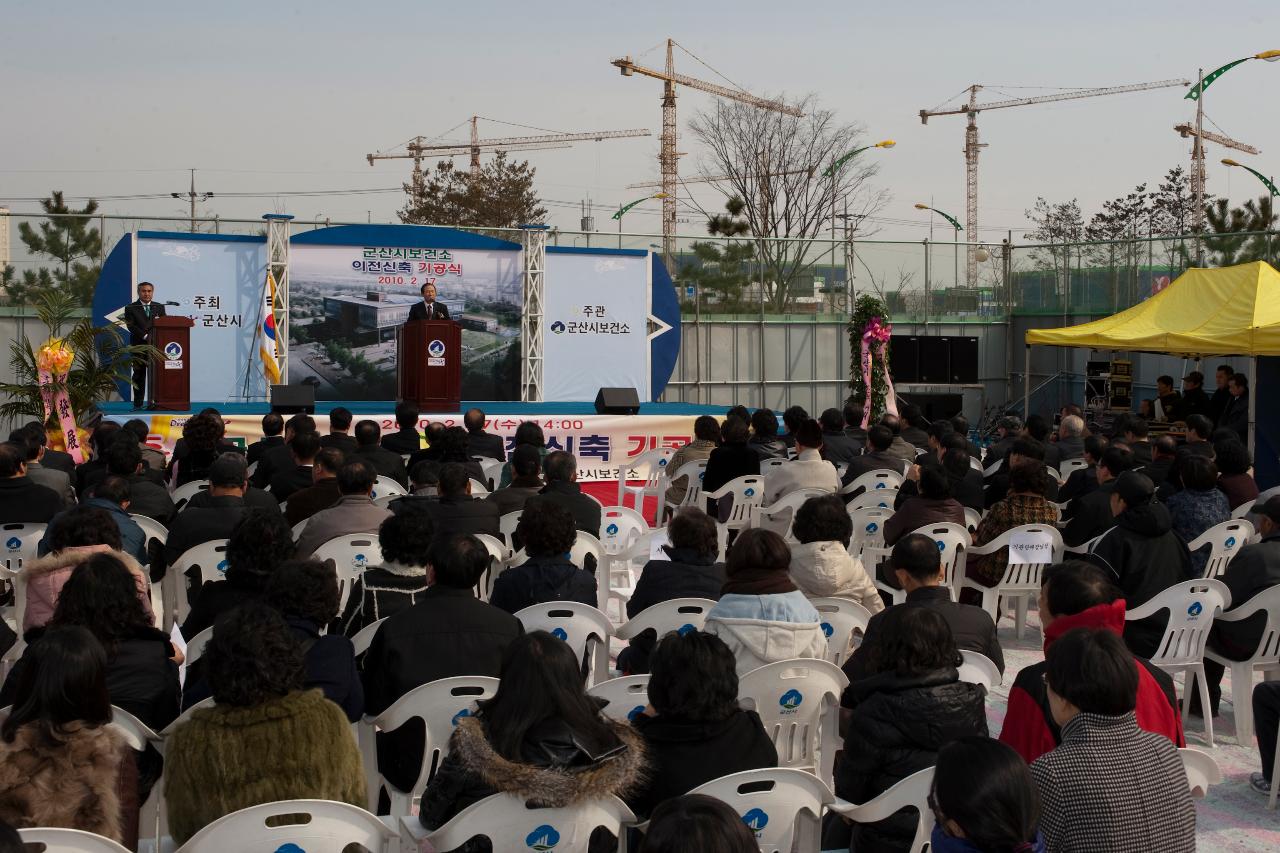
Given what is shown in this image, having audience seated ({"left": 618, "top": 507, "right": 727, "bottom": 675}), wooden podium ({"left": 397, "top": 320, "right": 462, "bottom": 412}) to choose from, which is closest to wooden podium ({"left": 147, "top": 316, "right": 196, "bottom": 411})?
wooden podium ({"left": 397, "top": 320, "right": 462, "bottom": 412})

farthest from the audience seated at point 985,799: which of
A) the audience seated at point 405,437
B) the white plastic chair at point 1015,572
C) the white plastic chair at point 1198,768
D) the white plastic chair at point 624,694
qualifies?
the audience seated at point 405,437

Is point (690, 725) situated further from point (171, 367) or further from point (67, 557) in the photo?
point (171, 367)

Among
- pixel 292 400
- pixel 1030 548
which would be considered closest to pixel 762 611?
pixel 1030 548

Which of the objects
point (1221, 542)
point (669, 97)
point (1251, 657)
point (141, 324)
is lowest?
point (1251, 657)

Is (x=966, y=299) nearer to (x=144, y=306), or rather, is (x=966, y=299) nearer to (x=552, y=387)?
(x=552, y=387)

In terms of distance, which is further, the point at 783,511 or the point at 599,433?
the point at 599,433

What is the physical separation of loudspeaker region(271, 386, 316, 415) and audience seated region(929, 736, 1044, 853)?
11.1 meters

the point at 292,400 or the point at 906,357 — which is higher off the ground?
the point at 906,357

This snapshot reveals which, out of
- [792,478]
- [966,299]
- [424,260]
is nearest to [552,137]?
[966,299]

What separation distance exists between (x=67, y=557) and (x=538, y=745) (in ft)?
8.21

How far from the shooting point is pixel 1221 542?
6703 mm

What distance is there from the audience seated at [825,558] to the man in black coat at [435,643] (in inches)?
62.4

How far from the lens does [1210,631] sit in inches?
226

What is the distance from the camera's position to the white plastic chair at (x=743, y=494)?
8938mm
